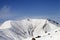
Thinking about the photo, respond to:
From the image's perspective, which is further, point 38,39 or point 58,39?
point 38,39

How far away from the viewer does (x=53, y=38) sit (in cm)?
6262

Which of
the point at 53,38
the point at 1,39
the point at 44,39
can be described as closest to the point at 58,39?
the point at 53,38

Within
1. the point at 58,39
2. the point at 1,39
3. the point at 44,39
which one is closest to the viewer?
the point at 58,39

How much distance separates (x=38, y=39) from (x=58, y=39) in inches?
457

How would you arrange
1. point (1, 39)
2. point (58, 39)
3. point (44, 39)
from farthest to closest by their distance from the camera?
1. point (1, 39)
2. point (44, 39)
3. point (58, 39)

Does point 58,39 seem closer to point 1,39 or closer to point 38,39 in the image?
point 38,39

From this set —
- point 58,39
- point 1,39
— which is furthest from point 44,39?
point 1,39

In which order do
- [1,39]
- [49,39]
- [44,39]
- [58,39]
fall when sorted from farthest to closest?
1. [1,39]
2. [44,39]
3. [49,39]
4. [58,39]

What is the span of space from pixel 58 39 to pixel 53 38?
382cm

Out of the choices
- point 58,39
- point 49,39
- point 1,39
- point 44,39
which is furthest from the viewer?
point 1,39

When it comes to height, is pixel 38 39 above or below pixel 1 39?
below

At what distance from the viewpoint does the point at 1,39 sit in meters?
193

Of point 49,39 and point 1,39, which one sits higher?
point 1,39

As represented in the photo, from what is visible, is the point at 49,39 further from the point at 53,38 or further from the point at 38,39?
the point at 38,39
